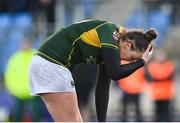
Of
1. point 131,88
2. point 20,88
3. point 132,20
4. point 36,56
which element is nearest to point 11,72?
point 20,88

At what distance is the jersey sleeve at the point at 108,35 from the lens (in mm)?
7398

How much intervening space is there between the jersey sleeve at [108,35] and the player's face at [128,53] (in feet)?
0.37

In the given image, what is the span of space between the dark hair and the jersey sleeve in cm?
11

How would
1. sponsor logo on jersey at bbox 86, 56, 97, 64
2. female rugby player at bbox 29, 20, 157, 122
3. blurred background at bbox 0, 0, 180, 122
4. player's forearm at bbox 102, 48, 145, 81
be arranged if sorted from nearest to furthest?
player's forearm at bbox 102, 48, 145, 81 → female rugby player at bbox 29, 20, 157, 122 → sponsor logo on jersey at bbox 86, 56, 97, 64 → blurred background at bbox 0, 0, 180, 122

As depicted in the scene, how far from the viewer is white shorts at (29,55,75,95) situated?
25.0 feet

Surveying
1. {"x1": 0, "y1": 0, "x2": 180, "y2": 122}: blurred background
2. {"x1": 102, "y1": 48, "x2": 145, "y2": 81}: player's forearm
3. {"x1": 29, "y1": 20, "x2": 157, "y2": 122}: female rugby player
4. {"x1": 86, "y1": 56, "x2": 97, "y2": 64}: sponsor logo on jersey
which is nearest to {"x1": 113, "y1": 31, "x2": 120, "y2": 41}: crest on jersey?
{"x1": 29, "y1": 20, "x2": 157, "y2": 122}: female rugby player

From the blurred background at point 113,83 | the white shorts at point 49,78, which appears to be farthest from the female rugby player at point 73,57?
the blurred background at point 113,83

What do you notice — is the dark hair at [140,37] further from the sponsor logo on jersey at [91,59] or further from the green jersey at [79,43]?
the sponsor logo on jersey at [91,59]

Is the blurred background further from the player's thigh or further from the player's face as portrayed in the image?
the player's face

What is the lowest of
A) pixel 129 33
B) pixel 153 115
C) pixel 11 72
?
pixel 153 115

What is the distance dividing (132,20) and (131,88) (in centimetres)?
215

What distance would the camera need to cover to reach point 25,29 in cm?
1559

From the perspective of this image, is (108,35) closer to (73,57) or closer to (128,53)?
(128,53)

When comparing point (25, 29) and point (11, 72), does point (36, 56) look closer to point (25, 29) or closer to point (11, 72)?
point (11, 72)
